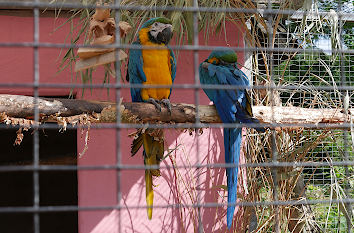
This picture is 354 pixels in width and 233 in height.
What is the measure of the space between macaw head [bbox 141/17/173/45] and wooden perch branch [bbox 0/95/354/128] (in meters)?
0.31

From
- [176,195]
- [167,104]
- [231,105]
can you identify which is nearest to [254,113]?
[231,105]

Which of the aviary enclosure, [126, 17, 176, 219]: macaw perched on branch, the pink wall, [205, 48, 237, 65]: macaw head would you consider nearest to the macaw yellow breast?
[126, 17, 176, 219]: macaw perched on branch

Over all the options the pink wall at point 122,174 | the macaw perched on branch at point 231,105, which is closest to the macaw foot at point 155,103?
the macaw perched on branch at point 231,105

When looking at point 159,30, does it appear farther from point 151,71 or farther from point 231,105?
point 231,105

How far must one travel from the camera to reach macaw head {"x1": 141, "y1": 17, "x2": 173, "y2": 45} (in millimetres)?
1923

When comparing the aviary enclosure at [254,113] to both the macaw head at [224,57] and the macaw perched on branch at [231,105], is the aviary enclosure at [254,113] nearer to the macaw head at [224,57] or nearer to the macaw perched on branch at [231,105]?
the macaw perched on branch at [231,105]

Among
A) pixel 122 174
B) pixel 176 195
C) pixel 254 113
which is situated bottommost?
pixel 176 195

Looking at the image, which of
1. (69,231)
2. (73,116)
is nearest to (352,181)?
(73,116)

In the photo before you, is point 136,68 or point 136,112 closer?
point 136,112

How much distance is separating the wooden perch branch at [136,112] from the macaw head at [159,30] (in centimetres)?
31

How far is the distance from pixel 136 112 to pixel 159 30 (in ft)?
1.34

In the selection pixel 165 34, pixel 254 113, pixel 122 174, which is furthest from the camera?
pixel 122 174

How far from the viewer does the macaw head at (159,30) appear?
1923 mm

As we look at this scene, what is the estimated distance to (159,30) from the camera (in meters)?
1.93
